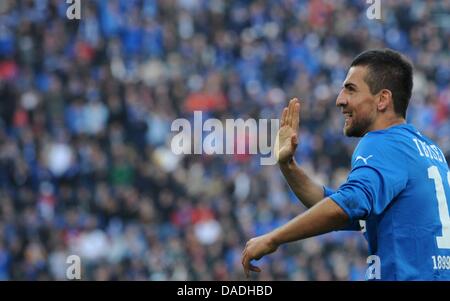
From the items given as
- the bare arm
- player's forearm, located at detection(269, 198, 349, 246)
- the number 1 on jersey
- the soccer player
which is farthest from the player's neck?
player's forearm, located at detection(269, 198, 349, 246)

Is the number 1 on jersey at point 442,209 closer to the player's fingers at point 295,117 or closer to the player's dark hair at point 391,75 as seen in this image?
the player's dark hair at point 391,75

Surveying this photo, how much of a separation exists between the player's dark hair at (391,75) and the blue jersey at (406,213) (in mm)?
269

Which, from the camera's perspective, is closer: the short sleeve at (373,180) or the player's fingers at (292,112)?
the short sleeve at (373,180)

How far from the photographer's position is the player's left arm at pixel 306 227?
4242 millimetres

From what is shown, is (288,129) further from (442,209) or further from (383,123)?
(442,209)

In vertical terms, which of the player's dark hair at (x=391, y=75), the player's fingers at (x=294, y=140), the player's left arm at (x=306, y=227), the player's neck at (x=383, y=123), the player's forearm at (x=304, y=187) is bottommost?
the player's left arm at (x=306, y=227)

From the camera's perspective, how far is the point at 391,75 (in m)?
4.75

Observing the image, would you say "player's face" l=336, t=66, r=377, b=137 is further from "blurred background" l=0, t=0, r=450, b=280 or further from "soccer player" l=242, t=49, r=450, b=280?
"blurred background" l=0, t=0, r=450, b=280

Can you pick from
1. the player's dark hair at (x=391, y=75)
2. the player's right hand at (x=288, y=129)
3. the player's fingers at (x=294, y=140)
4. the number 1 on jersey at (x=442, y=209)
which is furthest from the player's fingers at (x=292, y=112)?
the number 1 on jersey at (x=442, y=209)

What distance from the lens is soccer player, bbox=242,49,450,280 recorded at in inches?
168

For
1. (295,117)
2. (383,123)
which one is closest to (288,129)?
(295,117)

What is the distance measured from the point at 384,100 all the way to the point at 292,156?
580 mm

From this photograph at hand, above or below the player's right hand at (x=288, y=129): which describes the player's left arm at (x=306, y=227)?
below
